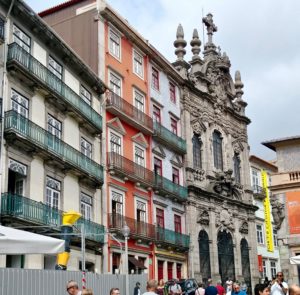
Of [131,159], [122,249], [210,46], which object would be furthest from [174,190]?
[210,46]

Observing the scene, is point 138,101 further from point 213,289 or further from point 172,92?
point 213,289

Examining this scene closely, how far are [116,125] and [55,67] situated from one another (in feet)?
17.9

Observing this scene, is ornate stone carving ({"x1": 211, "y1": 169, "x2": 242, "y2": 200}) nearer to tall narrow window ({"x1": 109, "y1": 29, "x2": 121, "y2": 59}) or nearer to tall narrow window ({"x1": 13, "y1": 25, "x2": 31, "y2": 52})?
tall narrow window ({"x1": 109, "y1": 29, "x2": 121, "y2": 59})

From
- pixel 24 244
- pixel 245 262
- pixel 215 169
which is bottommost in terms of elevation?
pixel 24 244

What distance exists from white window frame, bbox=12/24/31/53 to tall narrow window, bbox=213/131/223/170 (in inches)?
739

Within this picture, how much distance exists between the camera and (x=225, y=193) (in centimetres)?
3809

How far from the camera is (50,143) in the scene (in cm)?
2227

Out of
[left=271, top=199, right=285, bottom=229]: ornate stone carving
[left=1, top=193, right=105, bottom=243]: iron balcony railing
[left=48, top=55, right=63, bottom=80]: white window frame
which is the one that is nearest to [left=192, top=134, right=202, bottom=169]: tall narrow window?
[left=271, top=199, right=285, bottom=229]: ornate stone carving

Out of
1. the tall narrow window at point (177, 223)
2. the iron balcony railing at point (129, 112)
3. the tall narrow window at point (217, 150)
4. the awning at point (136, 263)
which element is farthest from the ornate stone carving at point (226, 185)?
the awning at point (136, 263)

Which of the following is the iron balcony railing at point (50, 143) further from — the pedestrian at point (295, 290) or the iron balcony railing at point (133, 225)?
the pedestrian at point (295, 290)

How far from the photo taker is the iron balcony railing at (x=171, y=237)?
3031 centimetres

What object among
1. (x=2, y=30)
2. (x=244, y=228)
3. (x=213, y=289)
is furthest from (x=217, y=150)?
(x=213, y=289)

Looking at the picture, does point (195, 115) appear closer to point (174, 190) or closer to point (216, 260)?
point (174, 190)

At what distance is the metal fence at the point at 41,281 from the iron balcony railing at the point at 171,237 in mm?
13778
